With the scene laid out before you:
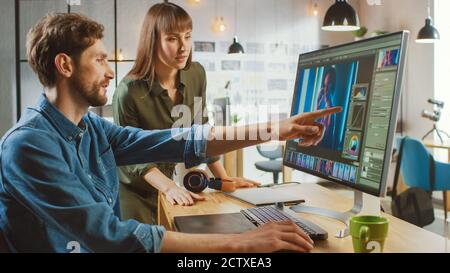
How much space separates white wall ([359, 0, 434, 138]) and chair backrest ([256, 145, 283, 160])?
5.32 ft

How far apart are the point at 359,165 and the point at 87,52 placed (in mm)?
690

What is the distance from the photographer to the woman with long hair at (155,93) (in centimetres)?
162

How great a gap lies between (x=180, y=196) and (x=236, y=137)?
290mm

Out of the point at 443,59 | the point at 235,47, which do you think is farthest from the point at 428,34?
the point at 235,47

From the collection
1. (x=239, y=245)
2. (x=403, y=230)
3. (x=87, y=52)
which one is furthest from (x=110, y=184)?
(x=403, y=230)

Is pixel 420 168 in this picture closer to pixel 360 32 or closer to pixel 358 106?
pixel 360 32

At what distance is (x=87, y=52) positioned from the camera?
105 cm

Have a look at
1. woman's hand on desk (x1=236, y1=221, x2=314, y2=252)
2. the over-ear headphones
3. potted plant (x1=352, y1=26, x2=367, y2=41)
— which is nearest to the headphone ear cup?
the over-ear headphones

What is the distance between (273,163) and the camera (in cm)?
446

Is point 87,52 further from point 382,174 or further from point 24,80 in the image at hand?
point 24,80

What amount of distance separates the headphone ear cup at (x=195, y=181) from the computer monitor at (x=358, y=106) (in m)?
0.36

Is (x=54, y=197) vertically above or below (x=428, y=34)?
below

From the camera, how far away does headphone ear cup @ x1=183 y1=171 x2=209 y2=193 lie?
1.52 metres
